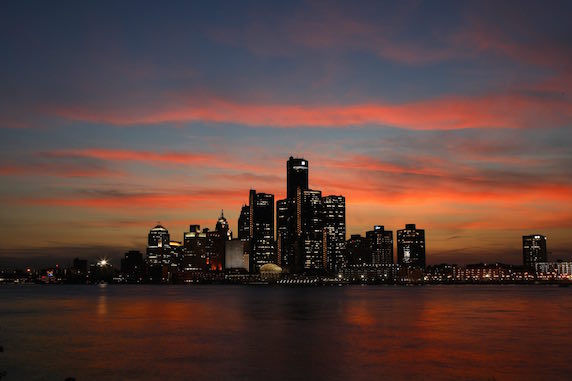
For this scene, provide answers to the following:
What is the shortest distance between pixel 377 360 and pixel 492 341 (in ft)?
64.4

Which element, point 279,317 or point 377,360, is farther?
point 279,317

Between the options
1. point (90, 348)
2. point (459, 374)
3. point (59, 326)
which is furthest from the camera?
point (59, 326)

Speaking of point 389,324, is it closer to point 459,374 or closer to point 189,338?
point 189,338

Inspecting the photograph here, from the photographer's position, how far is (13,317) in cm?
10375

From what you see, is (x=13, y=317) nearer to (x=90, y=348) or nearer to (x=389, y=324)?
(x=90, y=348)

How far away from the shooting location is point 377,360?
5228 cm

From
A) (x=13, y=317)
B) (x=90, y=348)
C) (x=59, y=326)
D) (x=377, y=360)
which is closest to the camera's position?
(x=377, y=360)

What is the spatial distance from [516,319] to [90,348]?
217 ft

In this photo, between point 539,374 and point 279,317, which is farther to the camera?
point 279,317

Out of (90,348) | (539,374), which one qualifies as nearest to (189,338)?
(90,348)

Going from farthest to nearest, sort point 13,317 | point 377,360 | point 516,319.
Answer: point 13,317, point 516,319, point 377,360

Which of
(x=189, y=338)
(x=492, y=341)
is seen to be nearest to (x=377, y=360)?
(x=492, y=341)

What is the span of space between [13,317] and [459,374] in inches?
3287

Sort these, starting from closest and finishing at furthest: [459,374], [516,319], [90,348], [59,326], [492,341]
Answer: [459,374]
[90,348]
[492,341]
[59,326]
[516,319]
